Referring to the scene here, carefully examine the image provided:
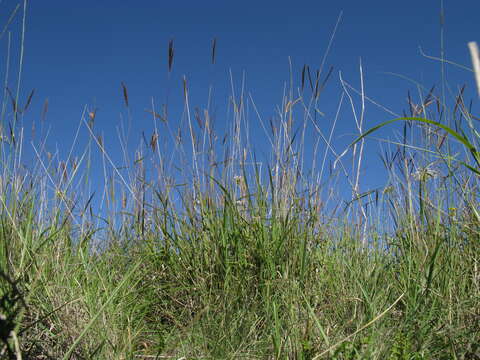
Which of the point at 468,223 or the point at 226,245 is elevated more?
the point at 468,223

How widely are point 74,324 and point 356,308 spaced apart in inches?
40.4

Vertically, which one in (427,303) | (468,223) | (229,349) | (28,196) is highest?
(468,223)

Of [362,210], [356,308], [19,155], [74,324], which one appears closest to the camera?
[74,324]

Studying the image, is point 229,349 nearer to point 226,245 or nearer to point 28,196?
point 226,245

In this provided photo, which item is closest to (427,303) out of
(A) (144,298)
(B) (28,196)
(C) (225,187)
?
(C) (225,187)

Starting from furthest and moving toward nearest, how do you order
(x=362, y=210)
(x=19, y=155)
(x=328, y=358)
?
1. (x=362, y=210)
2. (x=19, y=155)
3. (x=328, y=358)

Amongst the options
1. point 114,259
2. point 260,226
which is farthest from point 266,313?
point 114,259

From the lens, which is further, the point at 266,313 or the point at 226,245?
the point at 226,245

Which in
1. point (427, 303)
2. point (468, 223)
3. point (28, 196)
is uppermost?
point (468, 223)

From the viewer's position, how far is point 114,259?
2.45 m

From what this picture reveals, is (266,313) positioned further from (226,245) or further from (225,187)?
(225,187)

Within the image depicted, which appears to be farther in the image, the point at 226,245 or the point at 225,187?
the point at 225,187

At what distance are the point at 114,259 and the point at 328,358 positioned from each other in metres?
1.33

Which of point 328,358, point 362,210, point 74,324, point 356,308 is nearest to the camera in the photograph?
point 328,358
